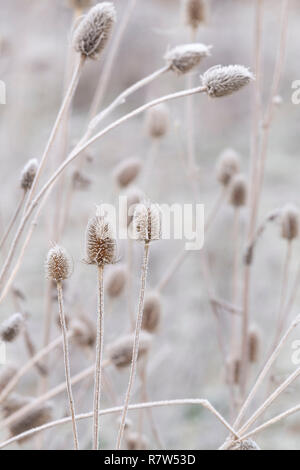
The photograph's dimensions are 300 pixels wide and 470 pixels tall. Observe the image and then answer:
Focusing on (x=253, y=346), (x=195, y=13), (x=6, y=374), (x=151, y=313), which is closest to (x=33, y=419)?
(x=6, y=374)

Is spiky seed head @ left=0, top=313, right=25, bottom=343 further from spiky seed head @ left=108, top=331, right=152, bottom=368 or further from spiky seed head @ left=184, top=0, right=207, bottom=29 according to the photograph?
spiky seed head @ left=184, top=0, right=207, bottom=29

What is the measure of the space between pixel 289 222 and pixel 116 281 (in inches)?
7.5

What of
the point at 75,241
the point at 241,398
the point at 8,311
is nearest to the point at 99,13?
the point at 241,398

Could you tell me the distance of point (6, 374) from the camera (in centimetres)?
54

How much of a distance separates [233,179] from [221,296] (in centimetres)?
52

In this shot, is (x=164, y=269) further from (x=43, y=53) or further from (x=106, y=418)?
(x=43, y=53)

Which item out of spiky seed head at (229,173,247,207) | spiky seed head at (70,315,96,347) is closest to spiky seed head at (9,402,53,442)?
spiky seed head at (70,315,96,347)

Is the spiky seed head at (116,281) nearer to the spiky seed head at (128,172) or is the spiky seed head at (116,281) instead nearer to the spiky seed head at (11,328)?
the spiky seed head at (128,172)

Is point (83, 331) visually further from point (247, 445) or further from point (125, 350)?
point (247, 445)

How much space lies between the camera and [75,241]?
133 centimetres

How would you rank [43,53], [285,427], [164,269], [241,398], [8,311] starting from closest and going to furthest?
[241,398] < [285,427] < [8,311] < [164,269] < [43,53]

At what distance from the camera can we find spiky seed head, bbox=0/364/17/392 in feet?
1.74

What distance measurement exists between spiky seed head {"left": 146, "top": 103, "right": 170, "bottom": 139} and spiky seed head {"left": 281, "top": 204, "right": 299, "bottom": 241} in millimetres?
176
